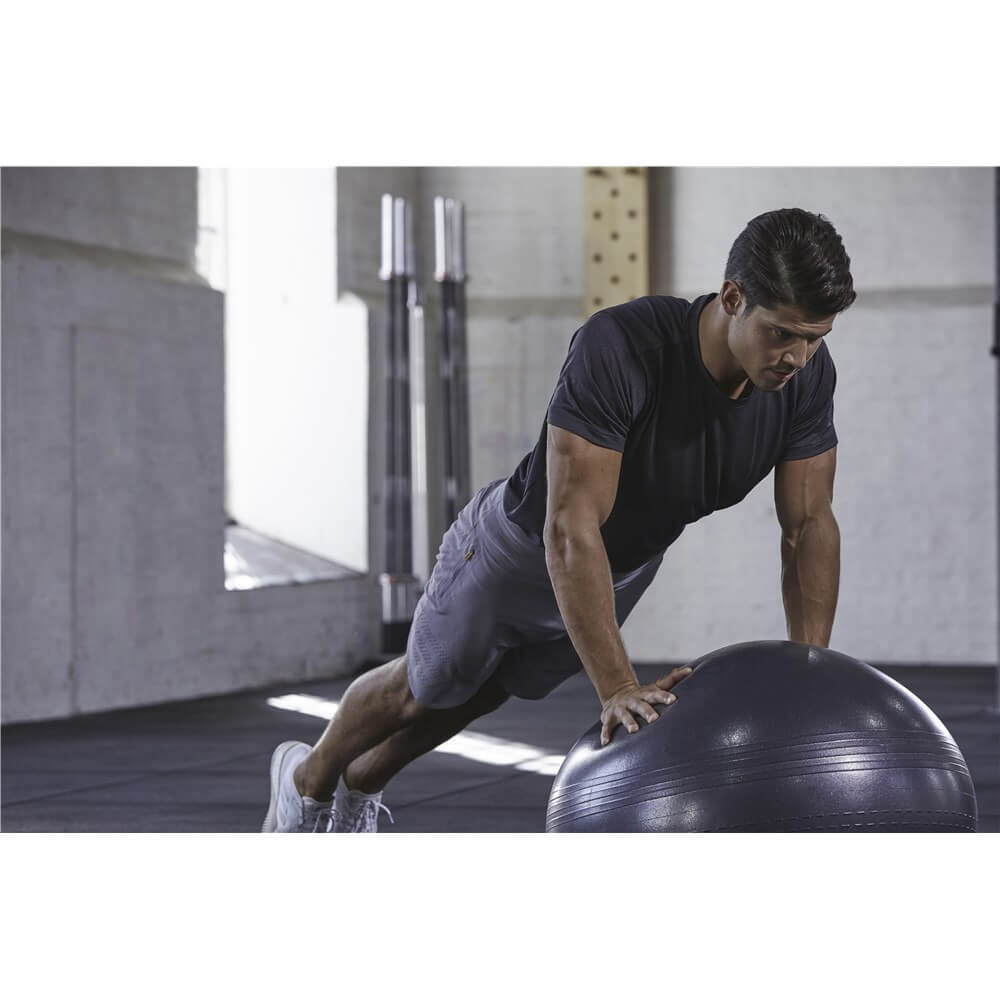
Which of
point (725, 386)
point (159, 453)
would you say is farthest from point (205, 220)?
point (725, 386)

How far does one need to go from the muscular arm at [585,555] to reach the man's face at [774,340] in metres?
0.23

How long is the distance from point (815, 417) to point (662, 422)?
0.28 m

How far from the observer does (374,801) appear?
2.72m

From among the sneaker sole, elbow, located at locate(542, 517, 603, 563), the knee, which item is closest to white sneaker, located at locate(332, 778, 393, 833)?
the sneaker sole

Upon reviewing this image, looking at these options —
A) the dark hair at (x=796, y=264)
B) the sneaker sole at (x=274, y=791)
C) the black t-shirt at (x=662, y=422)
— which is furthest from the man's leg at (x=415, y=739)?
the dark hair at (x=796, y=264)

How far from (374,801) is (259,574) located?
387 cm

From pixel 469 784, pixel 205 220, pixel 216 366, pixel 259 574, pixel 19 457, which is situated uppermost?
pixel 205 220

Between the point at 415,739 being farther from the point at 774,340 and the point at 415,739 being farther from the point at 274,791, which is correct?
the point at 774,340

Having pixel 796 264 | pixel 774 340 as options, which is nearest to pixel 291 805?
pixel 774 340

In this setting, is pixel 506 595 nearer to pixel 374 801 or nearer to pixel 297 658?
pixel 374 801

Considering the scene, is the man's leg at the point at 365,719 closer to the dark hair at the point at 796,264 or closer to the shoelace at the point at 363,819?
the shoelace at the point at 363,819

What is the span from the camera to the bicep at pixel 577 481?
2.02 m

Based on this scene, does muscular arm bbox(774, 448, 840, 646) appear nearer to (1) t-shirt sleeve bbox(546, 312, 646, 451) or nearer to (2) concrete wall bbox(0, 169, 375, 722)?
(1) t-shirt sleeve bbox(546, 312, 646, 451)

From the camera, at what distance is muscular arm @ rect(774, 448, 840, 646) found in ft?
7.42
